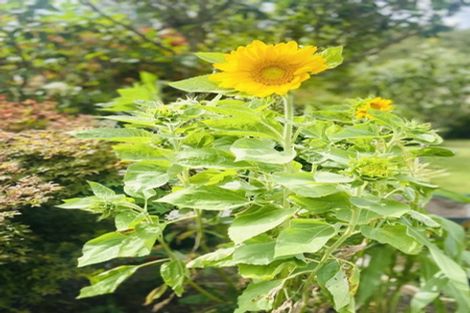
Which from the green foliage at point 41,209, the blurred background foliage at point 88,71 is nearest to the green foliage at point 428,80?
the blurred background foliage at point 88,71

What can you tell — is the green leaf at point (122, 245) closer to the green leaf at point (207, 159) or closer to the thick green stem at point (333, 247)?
the green leaf at point (207, 159)

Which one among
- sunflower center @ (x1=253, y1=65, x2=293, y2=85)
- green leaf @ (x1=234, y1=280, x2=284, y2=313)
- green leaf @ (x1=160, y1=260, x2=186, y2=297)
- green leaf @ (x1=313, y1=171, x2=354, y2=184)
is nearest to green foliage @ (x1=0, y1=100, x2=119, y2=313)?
green leaf @ (x1=160, y1=260, x2=186, y2=297)

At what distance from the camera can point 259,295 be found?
1614 mm

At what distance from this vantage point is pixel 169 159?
64.8 inches

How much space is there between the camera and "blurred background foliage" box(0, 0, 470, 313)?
6.96 feet

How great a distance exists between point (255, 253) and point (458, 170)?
17.0 ft

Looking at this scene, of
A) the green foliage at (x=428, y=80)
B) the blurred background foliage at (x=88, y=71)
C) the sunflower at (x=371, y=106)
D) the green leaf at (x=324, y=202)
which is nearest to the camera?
the green leaf at (x=324, y=202)

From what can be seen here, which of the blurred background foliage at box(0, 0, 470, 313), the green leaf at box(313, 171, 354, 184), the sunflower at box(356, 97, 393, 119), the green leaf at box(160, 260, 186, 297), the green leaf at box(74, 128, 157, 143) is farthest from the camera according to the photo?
the blurred background foliage at box(0, 0, 470, 313)

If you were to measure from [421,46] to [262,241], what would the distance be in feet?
16.7

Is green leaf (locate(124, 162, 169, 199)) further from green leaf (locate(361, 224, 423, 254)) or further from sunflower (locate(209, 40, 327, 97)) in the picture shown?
green leaf (locate(361, 224, 423, 254))

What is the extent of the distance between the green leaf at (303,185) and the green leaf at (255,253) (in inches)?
6.4

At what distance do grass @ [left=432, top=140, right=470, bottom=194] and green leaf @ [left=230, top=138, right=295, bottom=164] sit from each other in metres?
3.40

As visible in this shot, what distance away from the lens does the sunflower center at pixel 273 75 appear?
57.9 inches

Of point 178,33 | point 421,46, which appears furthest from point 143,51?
point 421,46
